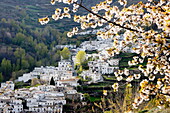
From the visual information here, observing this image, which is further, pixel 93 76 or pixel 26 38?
pixel 26 38

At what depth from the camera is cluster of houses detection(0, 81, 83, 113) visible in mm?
30922

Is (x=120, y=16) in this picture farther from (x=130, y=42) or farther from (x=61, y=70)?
(x=61, y=70)

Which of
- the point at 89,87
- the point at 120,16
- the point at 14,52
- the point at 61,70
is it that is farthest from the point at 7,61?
the point at 120,16

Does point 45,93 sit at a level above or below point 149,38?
below

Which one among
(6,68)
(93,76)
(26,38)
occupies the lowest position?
(93,76)

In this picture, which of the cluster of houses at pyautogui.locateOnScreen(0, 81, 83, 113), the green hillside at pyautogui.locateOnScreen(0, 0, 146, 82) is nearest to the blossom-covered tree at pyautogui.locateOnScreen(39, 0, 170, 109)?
the cluster of houses at pyautogui.locateOnScreen(0, 81, 83, 113)

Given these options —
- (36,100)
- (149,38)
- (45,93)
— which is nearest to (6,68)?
(45,93)

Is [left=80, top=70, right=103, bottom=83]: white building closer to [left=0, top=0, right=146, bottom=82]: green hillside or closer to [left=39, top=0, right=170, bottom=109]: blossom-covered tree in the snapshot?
[left=0, top=0, right=146, bottom=82]: green hillside

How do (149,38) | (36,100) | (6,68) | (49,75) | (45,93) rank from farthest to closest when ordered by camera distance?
(6,68) < (49,75) < (45,93) < (36,100) < (149,38)

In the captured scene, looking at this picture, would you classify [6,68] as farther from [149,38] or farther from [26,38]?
[149,38]

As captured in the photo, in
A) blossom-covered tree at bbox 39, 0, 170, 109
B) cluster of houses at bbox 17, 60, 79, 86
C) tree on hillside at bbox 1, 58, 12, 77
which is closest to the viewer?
blossom-covered tree at bbox 39, 0, 170, 109

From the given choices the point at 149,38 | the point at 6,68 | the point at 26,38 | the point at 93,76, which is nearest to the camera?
the point at 149,38

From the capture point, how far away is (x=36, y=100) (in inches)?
1288

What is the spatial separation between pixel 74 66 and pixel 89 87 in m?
17.5
